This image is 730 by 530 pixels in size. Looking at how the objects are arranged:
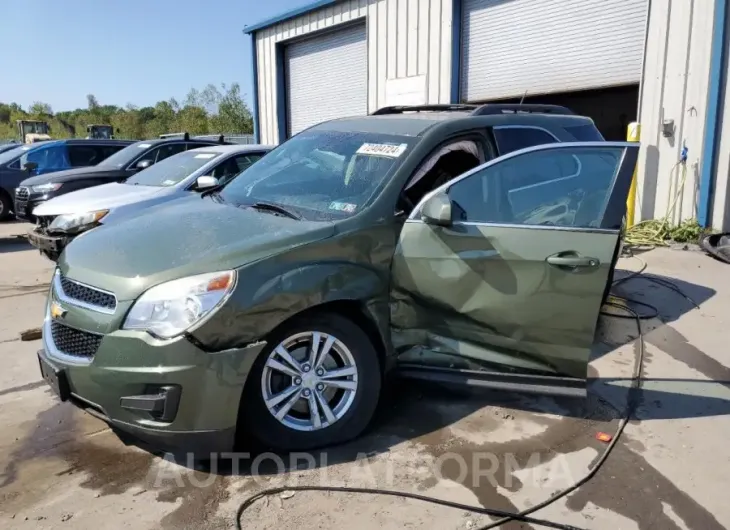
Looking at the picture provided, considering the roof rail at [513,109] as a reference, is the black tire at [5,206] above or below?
below

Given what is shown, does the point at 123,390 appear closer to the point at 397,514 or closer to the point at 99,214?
the point at 397,514

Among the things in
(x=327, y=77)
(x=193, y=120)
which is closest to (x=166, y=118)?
(x=193, y=120)

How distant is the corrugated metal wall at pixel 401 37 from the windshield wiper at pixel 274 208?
31.2 feet

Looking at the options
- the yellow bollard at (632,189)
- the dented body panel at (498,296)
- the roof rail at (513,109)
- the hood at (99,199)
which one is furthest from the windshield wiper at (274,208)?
the yellow bollard at (632,189)

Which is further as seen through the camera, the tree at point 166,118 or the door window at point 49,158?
the tree at point 166,118

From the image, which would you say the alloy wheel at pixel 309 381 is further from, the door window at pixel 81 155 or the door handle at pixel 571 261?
the door window at pixel 81 155

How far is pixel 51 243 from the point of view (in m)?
6.58

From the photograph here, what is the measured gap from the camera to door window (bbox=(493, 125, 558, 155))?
13.3 feet

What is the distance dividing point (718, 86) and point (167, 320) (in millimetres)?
8839

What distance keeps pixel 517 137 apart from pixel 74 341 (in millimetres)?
3108

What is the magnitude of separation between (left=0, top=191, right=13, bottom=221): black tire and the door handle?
44.4ft

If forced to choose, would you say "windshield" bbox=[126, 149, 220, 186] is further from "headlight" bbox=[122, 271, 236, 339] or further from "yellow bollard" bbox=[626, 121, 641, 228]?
"yellow bollard" bbox=[626, 121, 641, 228]

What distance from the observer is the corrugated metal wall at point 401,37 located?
1227 cm

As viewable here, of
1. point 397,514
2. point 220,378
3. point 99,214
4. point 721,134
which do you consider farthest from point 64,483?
point 721,134
